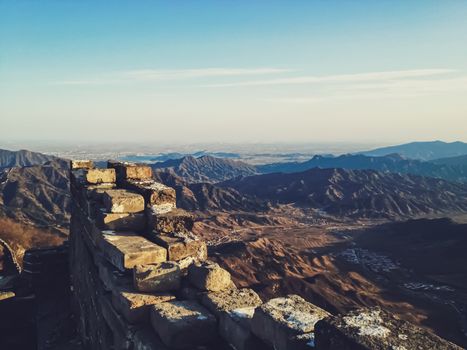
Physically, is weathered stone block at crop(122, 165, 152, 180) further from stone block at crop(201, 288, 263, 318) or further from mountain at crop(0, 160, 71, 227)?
mountain at crop(0, 160, 71, 227)

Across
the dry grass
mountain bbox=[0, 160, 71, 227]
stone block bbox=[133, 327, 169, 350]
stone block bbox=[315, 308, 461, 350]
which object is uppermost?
stone block bbox=[315, 308, 461, 350]

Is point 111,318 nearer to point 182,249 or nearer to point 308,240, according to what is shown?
point 182,249

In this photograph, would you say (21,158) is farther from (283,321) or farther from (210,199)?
(283,321)

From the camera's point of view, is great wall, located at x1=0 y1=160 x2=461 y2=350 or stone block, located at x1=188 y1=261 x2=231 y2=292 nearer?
great wall, located at x1=0 y1=160 x2=461 y2=350

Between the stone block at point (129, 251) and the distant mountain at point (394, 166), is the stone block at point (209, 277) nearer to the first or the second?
the stone block at point (129, 251)

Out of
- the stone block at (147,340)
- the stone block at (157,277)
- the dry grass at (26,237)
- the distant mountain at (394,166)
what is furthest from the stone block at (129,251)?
the distant mountain at (394,166)

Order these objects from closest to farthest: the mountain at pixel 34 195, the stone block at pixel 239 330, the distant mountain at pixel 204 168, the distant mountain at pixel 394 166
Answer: the stone block at pixel 239 330, the mountain at pixel 34 195, the distant mountain at pixel 204 168, the distant mountain at pixel 394 166

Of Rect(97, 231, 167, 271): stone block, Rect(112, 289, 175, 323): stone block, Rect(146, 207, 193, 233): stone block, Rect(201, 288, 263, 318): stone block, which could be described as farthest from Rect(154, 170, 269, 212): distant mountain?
Rect(201, 288, 263, 318): stone block

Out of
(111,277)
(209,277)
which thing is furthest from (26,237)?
(209,277)
